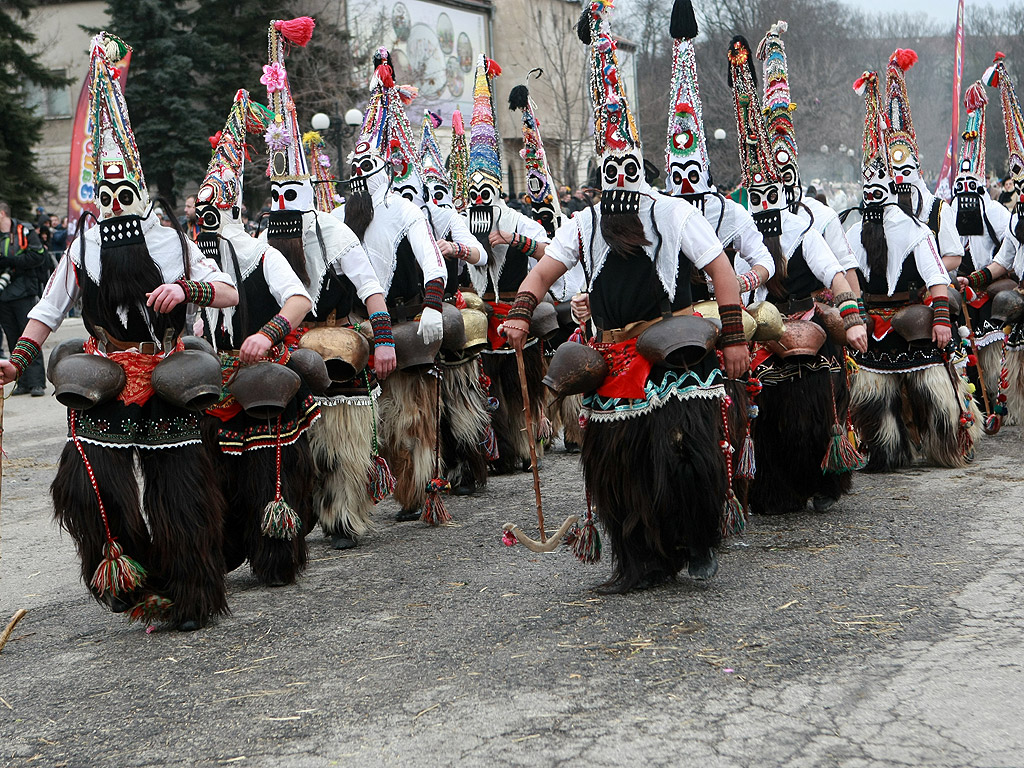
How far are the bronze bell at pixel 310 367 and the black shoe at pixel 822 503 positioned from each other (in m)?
2.99

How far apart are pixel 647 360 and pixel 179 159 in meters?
26.4

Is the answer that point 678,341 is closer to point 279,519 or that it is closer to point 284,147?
point 279,519

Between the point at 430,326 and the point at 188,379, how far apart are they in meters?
2.34

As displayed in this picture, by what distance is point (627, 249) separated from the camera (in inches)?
216

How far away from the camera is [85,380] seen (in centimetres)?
507

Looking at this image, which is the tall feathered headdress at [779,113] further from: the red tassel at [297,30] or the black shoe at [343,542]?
the black shoe at [343,542]

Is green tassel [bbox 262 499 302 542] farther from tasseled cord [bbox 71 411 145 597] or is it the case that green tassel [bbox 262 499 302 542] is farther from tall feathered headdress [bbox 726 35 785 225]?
tall feathered headdress [bbox 726 35 785 225]

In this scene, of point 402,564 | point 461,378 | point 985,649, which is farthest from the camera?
point 461,378

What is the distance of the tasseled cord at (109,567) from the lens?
5195 millimetres

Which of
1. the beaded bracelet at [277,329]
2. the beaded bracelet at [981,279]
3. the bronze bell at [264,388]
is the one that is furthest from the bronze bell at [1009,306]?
the beaded bracelet at [277,329]

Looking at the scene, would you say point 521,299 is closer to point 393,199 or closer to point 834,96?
point 393,199

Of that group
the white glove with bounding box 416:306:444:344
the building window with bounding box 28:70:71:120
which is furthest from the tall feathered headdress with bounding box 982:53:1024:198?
the building window with bounding box 28:70:71:120

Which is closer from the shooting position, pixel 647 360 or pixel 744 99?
pixel 647 360

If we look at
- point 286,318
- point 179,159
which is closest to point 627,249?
point 286,318
